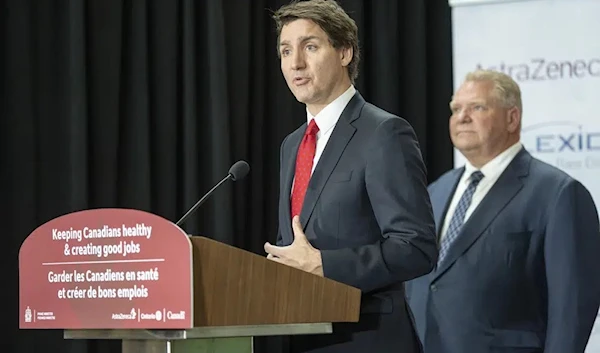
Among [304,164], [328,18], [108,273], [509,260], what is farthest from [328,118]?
[509,260]

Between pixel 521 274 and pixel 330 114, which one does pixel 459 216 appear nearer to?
pixel 521 274

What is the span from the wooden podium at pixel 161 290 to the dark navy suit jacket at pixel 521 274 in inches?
61.2

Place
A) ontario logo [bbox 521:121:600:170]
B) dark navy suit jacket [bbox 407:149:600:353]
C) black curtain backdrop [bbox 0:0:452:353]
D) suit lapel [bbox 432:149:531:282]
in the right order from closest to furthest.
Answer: dark navy suit jacket [bbox 407:149:600:353] < suit lapel [bbox 432:149:531:282] < black curtain backdrop [bbox 0:0:452:353] < ontario logo [bbox 521:121:600:170]

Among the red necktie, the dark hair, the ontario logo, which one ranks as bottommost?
the red necktie

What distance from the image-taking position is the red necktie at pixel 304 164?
7.40 feet

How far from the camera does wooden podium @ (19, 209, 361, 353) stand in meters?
1.64

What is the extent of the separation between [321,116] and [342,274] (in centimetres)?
46

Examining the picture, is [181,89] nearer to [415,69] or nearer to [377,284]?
[415,69]

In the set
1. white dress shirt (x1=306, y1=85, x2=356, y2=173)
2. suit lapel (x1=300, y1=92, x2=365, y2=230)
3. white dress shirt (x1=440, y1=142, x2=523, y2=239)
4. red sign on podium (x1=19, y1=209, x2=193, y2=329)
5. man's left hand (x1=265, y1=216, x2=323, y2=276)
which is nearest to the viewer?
red sign on podium (x1=19, y1=209, x2=193, y2=329)

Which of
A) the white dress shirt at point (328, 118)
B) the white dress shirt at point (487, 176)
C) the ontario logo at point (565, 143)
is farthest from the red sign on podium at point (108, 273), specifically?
the ontario logo at point (565, 143)

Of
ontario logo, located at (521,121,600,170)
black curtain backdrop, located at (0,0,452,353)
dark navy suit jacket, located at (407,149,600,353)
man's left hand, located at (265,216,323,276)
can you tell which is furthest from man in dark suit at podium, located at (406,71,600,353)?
man's left hand, located at (265,216,323,276)

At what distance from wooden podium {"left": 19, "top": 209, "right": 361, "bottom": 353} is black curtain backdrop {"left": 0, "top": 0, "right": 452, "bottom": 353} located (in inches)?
80.6

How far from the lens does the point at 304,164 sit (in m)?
2.29

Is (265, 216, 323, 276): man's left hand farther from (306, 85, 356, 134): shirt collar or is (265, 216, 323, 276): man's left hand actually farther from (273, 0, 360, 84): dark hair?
(273, 0, 360, 84): dark hair
